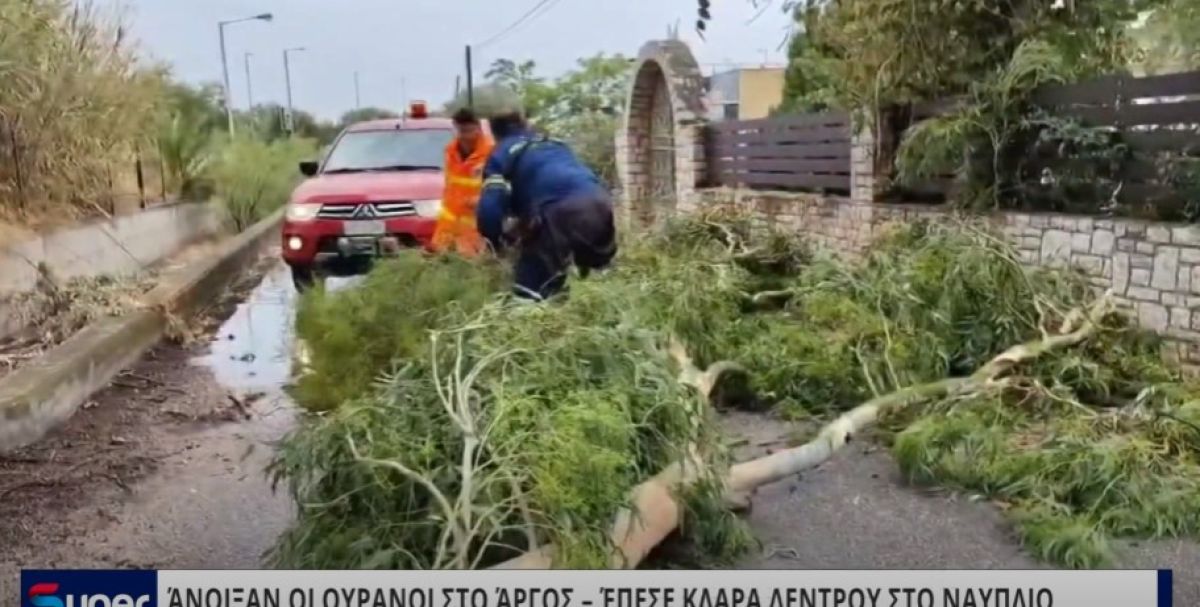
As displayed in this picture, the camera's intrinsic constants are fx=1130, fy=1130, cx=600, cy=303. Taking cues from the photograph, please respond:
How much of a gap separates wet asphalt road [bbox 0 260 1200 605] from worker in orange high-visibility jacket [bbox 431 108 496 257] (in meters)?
1.06

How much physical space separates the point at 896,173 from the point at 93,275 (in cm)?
494

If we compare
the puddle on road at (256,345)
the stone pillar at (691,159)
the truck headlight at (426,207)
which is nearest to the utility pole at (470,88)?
the puddle on road at (256,345)

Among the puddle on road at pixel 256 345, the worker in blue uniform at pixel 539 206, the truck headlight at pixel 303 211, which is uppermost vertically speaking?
the worker in blue uniform at pixel 539 206

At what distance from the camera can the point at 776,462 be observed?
131 inches

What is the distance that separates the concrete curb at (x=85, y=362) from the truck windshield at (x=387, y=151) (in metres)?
1.24

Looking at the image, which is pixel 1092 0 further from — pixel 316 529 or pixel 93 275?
pixel 93 275

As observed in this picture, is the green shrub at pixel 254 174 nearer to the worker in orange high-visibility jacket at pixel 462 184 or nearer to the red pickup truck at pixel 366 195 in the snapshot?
the red pickup truck at pixel 366 195

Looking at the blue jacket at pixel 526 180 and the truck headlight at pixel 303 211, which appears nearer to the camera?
the blue jacket at pixel 526 180

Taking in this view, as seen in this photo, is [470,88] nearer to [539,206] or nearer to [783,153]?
[539,206]

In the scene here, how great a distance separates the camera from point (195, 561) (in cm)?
284

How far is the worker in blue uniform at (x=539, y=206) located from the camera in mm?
3945

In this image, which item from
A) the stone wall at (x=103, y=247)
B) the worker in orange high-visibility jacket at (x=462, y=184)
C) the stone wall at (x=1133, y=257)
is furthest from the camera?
the stone wall at (x=103, y=247)

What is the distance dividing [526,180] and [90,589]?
7.88 feet

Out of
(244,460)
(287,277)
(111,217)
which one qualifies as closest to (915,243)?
(244,460)
